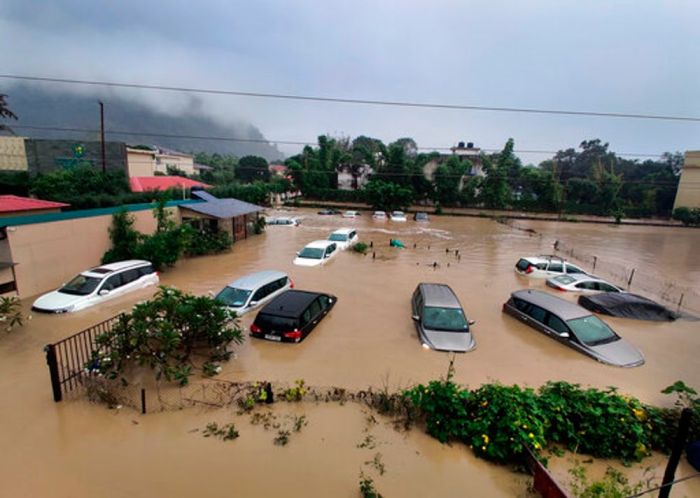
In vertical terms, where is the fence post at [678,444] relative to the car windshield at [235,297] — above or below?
above

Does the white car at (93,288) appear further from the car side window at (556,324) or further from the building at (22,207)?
the car side window at (556,324)

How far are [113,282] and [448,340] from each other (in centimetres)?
1123

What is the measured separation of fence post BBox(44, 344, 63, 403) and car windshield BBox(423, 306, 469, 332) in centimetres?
846

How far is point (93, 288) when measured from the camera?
11.5 m

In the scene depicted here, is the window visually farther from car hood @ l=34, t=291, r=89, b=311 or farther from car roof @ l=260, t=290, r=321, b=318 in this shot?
car hood @ l=34, t=291, r=89, b=311

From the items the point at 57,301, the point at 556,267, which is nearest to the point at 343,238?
the point at 556,267

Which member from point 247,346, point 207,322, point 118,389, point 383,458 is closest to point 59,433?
point 118,389

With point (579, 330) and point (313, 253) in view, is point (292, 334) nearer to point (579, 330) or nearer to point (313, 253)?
point (579, 330)

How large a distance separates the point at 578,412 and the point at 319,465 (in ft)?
14.8

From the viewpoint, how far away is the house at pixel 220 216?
2073cm

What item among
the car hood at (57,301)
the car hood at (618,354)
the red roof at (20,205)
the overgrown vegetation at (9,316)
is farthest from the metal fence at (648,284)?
the red roof at (20,205)

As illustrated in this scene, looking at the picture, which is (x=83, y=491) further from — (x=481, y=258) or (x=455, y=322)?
(x=481, y=258)

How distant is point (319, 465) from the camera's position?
5441 mm

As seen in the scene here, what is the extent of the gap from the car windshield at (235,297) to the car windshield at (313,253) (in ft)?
25.5
